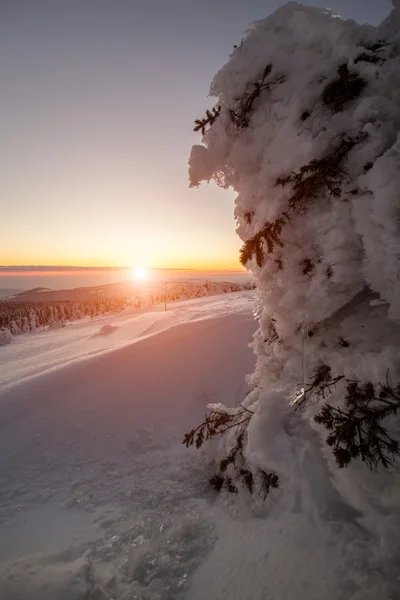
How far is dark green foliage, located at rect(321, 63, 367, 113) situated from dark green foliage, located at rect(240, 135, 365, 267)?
0.46m

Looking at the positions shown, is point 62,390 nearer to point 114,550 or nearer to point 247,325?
point 114,550

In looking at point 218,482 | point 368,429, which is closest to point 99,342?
point 218,482

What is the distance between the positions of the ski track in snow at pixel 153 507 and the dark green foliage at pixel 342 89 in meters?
3.51

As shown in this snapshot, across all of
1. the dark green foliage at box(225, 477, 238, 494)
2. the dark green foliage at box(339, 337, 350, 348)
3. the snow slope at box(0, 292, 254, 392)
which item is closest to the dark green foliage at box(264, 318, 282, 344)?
the dark green foliage at box(339, 337, 350, 348)

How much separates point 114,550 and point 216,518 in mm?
1412

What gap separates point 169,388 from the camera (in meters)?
8.08

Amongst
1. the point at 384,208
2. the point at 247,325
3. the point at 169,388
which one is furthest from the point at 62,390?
the point at 384,208

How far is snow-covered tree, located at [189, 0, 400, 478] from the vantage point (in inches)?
95.9

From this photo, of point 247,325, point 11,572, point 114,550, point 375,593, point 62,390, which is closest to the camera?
point 375,593

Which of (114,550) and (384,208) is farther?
(114,550)

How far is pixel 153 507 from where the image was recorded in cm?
479

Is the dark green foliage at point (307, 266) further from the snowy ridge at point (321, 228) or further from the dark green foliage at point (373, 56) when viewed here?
the dark green foliage at point (373, 56)

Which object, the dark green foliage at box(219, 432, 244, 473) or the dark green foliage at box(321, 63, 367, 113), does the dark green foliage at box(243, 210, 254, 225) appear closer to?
the dark green foliage at box(321, 63, 367, 113)

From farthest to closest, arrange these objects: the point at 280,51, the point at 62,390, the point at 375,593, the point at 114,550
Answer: the point at 62,390 → the point at 114,550 → the point at 280,51 → the point at 375,593
